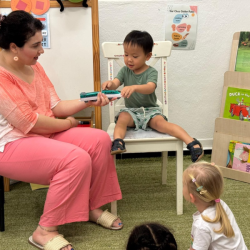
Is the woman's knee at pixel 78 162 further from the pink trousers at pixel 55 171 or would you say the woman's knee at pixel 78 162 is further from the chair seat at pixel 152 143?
the chair seat at pixel 152 143

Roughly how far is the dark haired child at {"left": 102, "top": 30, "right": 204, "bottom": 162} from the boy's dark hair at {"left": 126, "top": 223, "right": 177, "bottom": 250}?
824mm

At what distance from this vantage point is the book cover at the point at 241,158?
7.13ft

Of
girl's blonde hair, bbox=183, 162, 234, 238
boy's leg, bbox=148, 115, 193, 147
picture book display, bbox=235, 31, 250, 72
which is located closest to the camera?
girl's blonde hair, bbox=183, 162, 234, 238

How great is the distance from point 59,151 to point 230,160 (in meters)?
1.26

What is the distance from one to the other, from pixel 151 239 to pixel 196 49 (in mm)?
1874

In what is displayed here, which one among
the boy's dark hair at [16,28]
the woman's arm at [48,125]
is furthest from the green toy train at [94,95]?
the boy's dark hair at [16,28]

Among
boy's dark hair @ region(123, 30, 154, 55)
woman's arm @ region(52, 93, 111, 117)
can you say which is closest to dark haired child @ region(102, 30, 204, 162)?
boy's dark hair @ region(123, 30, 154, 55)

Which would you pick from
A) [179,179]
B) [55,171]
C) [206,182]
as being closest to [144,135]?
[179,179]

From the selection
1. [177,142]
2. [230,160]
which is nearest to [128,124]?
[177,142]

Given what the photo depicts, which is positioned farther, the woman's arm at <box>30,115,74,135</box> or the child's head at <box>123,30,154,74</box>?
the child's head at <box>123,30,154,74</box>

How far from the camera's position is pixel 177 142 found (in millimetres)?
1725

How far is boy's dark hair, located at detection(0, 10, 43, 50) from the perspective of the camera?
4.88ft

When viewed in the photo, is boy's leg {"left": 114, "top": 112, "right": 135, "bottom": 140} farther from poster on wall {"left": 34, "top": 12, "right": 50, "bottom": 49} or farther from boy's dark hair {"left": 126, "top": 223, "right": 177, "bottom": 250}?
boy's dark hair {"left": 126, "top": 223, "right": 177, "bottom": 250}

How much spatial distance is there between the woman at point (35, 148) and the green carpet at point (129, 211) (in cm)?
14
